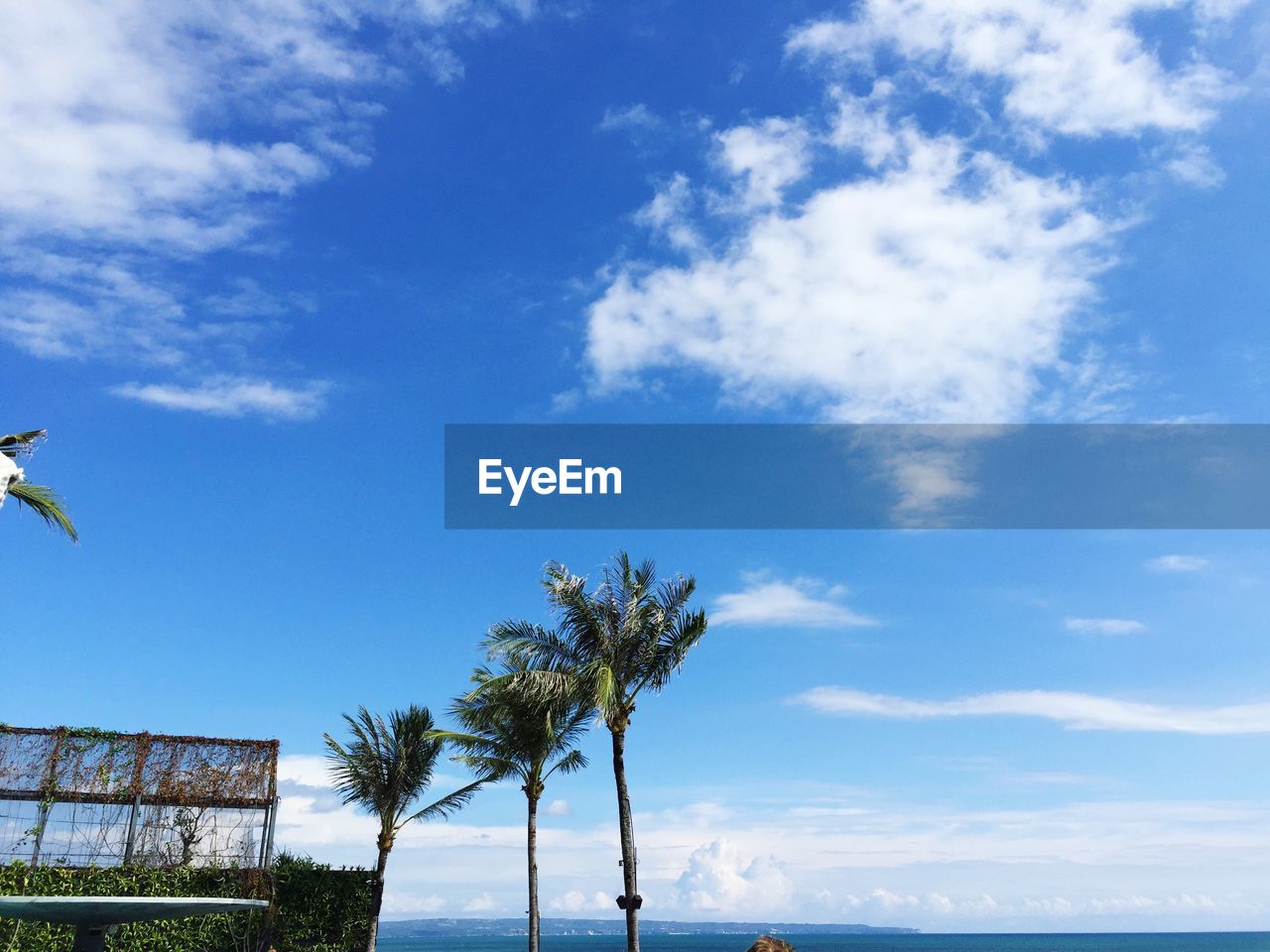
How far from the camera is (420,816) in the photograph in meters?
29.7

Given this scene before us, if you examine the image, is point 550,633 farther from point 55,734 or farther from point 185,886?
point 55,734

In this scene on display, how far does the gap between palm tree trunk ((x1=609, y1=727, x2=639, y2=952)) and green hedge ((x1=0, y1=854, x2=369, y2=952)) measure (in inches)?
357

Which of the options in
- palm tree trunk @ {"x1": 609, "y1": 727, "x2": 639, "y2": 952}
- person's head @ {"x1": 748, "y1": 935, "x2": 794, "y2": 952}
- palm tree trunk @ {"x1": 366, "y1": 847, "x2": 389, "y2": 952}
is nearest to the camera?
person's head @ {"x1": 748, "y1": 935, "x2": 794, "y2": 952}

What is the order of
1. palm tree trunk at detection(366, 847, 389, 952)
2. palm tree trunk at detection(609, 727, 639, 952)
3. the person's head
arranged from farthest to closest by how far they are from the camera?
palm tree trunk at detection(366, 847, 389, 952)
palm tree trunk at detection(609, 727, 639, 952)
the person's head

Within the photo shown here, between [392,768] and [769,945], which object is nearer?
[769,945]

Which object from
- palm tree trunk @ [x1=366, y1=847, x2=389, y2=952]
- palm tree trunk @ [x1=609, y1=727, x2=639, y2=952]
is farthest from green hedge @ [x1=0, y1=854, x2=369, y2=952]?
palm tree trunk @ [x1=609, y1=727, x2=639, y2=952]

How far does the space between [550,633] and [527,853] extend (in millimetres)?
7930

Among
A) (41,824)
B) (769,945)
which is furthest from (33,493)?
(41,824)

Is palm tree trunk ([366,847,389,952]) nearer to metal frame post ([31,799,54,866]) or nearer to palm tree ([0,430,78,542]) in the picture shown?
metal frame post ([31,799,54,866])

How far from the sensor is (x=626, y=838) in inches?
859

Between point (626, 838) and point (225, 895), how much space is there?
10826 mm

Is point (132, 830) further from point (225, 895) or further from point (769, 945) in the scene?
point (769, 945)

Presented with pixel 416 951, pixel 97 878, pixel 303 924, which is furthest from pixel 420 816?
pixel 416 951

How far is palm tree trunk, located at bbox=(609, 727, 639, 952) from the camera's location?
20969 millimetres
